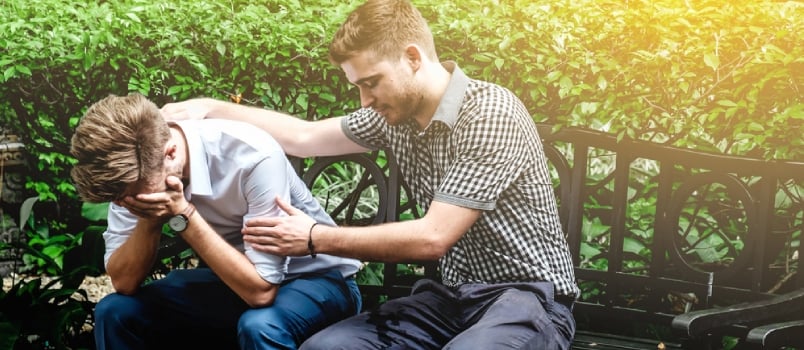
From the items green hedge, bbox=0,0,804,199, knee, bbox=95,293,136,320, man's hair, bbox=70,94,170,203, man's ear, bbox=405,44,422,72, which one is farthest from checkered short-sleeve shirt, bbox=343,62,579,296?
knee, bbox=95,293,136,320

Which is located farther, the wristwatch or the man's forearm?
the man's forearm

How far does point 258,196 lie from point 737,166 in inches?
64.5

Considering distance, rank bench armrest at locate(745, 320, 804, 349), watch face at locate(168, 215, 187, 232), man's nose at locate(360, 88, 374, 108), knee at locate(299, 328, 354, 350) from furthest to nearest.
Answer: man's nose at locate(360, 88, 374, 108) → watch face at locate(168, 215, 187, 232) → knee at locate(299, 328, 354, 350) → bench armrest at locate(745, 320, 804, 349)

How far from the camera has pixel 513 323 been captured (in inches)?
112

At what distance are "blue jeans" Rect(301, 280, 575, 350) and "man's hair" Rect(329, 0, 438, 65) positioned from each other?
79 cm

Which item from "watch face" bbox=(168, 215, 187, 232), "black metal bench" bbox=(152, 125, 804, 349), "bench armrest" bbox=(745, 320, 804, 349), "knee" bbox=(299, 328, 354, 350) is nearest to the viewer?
"bench armrest" bbox=(745, 320, 804, 349)

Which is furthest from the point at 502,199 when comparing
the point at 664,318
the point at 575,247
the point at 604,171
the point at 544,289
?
the point at 604,171

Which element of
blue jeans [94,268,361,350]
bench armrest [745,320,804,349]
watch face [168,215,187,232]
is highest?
watch face [168,215,187,232]

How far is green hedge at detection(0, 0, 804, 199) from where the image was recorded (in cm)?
340

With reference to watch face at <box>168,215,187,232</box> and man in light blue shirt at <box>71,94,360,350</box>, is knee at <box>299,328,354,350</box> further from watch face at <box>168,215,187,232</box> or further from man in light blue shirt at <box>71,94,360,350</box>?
watch face at <box>168,215,187,232</box>

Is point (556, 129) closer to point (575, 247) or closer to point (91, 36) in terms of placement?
point (575, 247)

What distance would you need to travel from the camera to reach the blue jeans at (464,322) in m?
2.82

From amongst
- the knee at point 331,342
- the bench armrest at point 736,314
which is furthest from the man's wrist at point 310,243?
the bench armrest at point 736,314

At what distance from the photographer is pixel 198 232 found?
9.84 feet
